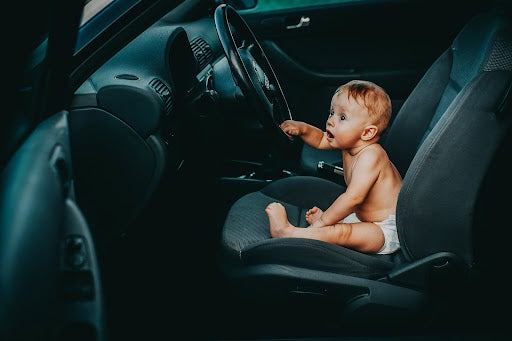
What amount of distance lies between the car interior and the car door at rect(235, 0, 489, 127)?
1.5 inches

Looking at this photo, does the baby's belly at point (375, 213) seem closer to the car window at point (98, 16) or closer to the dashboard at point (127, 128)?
the dashboard at point (127, 128)

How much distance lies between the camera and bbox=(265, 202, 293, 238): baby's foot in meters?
1.25

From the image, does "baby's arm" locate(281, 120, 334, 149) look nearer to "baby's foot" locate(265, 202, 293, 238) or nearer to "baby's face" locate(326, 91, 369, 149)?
"baby's face" locate(326, 91, 369, 149)

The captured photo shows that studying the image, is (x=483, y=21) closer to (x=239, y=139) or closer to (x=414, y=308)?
(x=414, y=308)

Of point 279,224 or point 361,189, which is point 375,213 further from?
point 279,224

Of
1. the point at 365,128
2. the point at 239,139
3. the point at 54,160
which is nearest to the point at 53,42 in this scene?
the point at 54,160

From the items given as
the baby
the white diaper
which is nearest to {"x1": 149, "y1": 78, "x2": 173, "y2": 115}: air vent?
the baby

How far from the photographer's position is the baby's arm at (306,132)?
167cm

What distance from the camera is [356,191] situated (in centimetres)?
127

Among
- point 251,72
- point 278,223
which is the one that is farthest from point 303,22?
point 278,223

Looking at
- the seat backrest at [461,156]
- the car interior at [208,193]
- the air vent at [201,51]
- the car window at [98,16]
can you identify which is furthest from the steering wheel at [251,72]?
the seat backrest at [461,156]

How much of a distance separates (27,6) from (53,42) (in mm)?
141

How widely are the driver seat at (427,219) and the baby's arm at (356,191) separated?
0.14m

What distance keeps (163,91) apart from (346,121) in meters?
0.67
